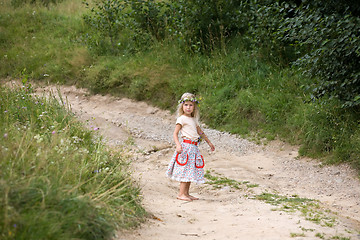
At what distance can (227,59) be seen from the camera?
1350 centimetres

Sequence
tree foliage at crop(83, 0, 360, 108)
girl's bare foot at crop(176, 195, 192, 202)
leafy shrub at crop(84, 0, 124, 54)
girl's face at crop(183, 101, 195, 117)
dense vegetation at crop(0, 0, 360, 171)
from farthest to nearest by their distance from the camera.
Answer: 1. leafy shrub at crop(84, 0, 124, 54)
2. dense vegetation at crop(0, 0, 360, 171)
3. tree foliage at crop(83, 0, 360, 108)
4. girl's face at crop(183, 101, 195, 117)
5. girl's bare foot at crop(176, 195, 192, 202)

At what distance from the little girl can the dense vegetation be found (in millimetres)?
3033

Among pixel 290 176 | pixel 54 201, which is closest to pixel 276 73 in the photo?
pixel 290 176

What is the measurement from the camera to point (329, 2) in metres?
9.02

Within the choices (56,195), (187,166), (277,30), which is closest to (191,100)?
(187,166)

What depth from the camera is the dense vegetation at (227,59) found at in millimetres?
8812

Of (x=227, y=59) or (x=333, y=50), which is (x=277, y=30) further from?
(x=333, y=50)

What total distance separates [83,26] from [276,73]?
8.56 meters

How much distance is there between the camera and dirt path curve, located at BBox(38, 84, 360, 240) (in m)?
4.98

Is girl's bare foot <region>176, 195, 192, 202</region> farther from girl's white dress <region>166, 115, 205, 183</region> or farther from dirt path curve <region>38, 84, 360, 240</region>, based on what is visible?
girl's white dress <region>166, 115, 205, 183</region>

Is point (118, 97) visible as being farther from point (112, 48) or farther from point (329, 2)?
point (329, 2)

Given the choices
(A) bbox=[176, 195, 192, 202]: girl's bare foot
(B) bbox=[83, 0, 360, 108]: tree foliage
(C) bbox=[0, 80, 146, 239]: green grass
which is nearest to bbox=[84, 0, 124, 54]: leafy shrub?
(B) bbox=[83, 0, 360, 108]: tree foliage

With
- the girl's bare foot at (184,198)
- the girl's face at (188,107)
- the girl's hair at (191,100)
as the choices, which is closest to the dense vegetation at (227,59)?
the girl's hair at (191,100)

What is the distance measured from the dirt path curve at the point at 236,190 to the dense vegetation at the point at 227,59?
508mm
